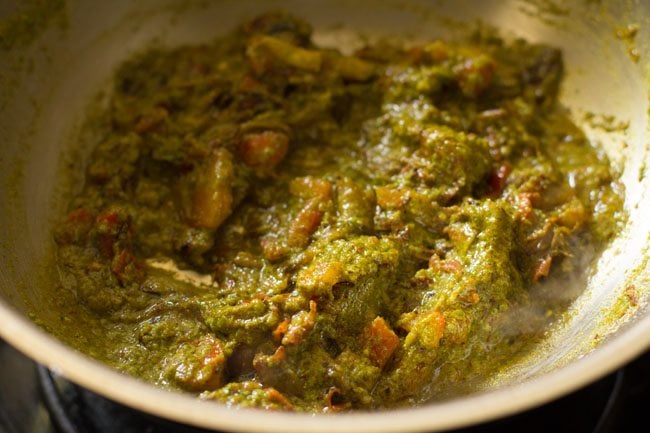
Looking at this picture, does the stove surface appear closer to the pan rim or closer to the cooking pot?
the cooking pot

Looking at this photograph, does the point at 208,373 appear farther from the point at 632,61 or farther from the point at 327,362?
the point at 632,61

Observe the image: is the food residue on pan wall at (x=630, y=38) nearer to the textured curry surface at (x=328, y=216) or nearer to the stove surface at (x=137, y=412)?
the textured curry surface at (x=328, y=216)

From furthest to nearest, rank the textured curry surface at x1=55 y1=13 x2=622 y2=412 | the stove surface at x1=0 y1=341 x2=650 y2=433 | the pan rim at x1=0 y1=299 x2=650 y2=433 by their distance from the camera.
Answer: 1. the textured curry surface at x1=55 y1=13 x2=622 y2=412
2. the stove surface at x1=0 y1=341 x2=650 y2=433
3. the pan rim at x1=0 y1=299 x2=650 y2=433

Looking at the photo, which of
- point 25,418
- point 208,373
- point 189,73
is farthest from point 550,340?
point 189,73

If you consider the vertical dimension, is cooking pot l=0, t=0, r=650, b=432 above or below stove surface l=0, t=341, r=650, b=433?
above

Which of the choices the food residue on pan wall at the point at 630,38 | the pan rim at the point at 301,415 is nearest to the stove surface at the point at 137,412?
the pan rim at the point at 301,415

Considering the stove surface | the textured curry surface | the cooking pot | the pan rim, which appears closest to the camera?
the pan rim

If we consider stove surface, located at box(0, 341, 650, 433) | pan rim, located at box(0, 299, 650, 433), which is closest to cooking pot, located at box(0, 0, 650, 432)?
pan rim, located at box(0, 299, 650, 433)

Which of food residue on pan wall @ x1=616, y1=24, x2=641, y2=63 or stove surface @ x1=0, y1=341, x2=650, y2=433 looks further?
food residue on pan wall @ x1=616, y1=24, x2=641, y2=63
